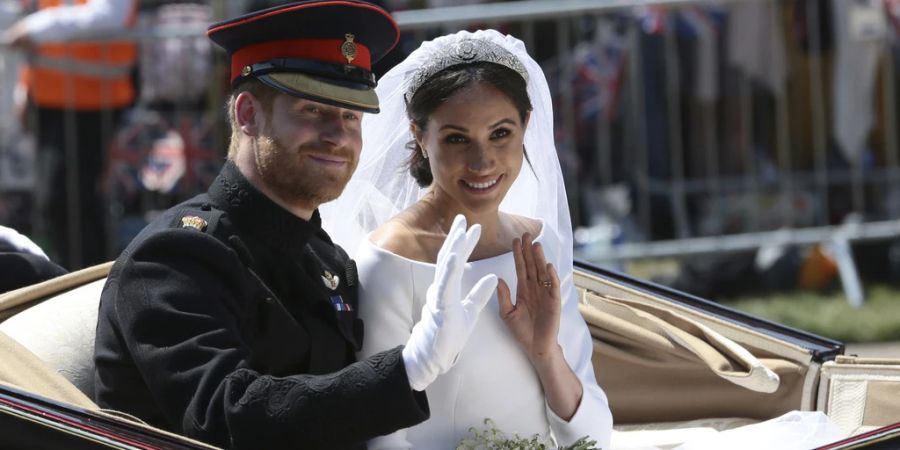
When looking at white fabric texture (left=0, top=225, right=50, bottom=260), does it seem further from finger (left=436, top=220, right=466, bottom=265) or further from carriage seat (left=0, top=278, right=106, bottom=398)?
finger (left=436, top=220, right=466, bottom=265)

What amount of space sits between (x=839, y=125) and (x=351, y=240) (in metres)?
4.92

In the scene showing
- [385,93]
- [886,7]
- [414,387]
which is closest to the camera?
[414,387]

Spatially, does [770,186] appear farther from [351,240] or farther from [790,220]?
[351,240]

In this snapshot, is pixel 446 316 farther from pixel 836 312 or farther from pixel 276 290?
pixel 836 312

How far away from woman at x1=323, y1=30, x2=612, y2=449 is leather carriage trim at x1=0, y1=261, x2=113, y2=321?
647mm

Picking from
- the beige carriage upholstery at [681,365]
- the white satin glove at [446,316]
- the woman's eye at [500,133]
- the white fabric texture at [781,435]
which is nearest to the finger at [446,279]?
the white satin glove at [446,316]

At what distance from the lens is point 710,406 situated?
4016 mm

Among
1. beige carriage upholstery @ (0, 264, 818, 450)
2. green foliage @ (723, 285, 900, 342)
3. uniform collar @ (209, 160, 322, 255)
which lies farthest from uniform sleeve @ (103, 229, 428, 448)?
green foliage @ (723, 285, 900, 342)

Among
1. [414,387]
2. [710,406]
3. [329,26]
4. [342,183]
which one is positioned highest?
[329,26]

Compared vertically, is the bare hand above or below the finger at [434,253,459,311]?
below

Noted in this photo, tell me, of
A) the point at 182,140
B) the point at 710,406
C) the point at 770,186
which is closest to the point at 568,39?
the point at 770,186

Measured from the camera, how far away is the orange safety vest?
717 cm

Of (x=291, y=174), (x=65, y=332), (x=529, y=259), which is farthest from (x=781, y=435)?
(x=65, y=332)

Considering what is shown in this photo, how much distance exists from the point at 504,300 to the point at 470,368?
16 centimetres
